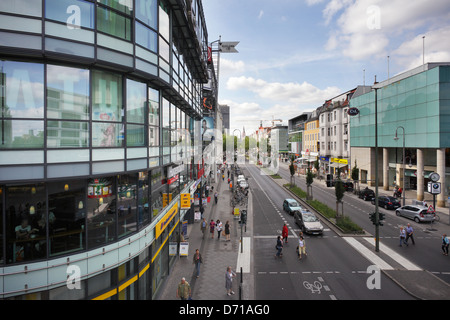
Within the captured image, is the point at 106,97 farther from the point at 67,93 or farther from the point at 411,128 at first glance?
the point at 411,128

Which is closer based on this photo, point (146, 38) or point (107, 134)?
point (107, 134)

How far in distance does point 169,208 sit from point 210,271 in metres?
4.13

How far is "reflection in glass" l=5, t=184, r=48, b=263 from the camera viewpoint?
7223mm

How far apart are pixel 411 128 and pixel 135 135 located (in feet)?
120

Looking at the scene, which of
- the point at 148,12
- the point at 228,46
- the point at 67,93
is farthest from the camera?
the point at 228,46

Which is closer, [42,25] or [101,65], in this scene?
[42,25]

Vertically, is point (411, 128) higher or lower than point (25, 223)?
higher

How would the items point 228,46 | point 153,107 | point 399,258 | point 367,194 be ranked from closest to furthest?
point 153,107 → point 399,258 → point 228,46 → point 367,194

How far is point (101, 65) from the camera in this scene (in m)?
8.66

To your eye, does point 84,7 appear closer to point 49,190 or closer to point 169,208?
point 49,190

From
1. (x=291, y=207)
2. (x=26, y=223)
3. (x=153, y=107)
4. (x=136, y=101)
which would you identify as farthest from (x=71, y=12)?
(x=291, y=207)

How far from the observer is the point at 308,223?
2294 centimetres

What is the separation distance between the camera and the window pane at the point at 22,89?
7051mm
